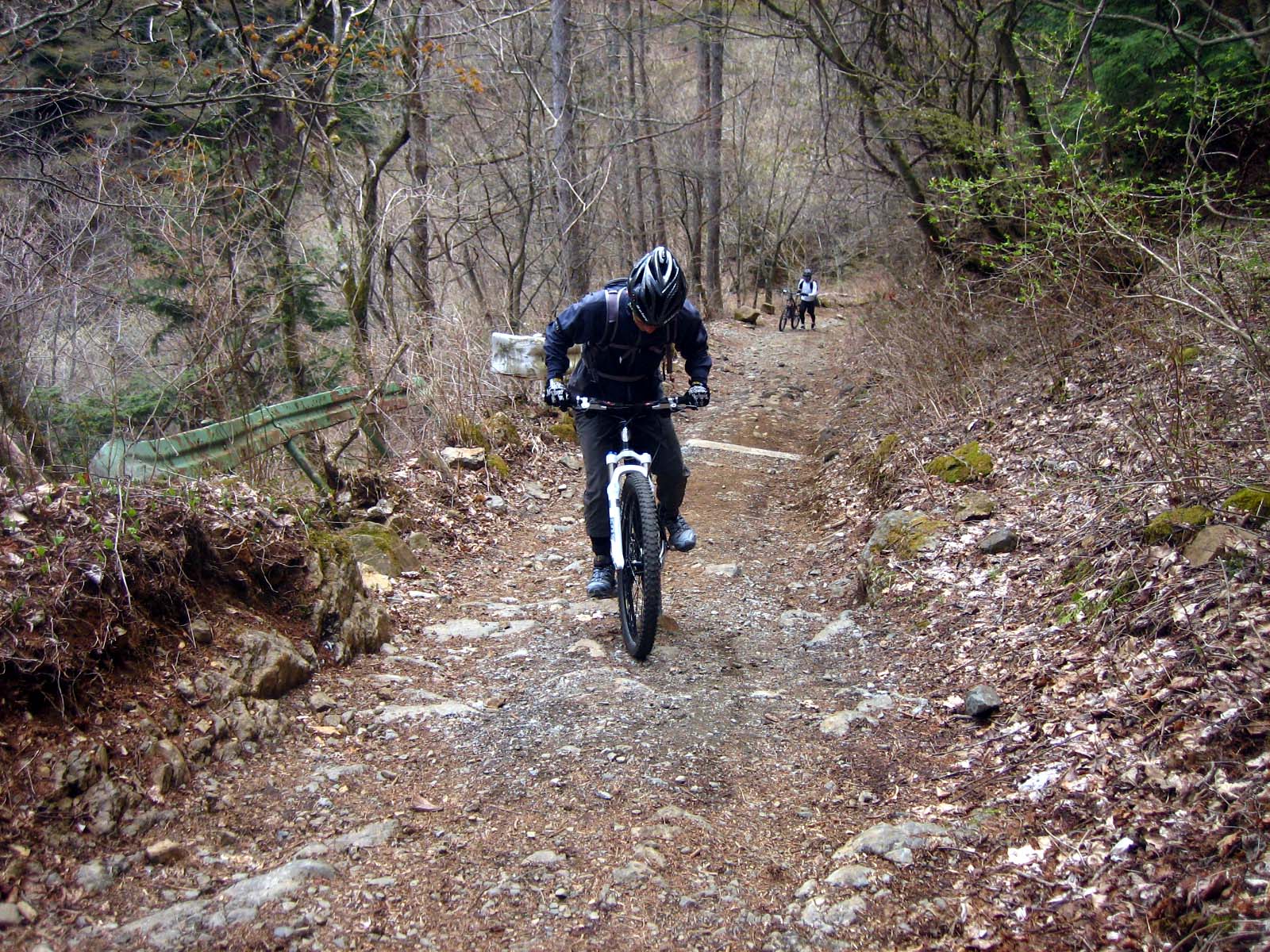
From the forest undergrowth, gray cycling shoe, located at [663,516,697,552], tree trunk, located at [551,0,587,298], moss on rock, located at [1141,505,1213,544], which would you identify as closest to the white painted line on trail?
the forest undergrowth

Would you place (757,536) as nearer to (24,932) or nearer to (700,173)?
(24,932)

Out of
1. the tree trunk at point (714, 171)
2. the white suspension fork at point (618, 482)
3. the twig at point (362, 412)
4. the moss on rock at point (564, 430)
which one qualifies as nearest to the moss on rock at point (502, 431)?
the moss on rock at point (564, 430)

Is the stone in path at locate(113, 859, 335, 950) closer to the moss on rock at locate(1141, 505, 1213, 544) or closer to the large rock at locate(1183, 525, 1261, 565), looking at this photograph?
the large rock at locate(1183, 525, 1261, 565)

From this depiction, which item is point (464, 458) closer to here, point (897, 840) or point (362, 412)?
point (362, 412)

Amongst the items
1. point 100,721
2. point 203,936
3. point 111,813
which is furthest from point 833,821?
point 100,721

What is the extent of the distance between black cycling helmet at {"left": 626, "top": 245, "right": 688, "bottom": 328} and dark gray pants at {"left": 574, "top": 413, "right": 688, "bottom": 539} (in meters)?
0.74

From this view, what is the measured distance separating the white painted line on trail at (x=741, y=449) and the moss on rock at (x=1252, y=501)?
250 inches

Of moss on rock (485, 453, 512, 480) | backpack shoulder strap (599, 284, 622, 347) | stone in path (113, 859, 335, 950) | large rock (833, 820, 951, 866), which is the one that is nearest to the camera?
stone in path (113, 859, 335, 950)

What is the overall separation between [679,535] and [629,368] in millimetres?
1089

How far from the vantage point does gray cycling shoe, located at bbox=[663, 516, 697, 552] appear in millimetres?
5273

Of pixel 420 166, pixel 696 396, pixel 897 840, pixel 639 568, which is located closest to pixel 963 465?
pixel 696 396

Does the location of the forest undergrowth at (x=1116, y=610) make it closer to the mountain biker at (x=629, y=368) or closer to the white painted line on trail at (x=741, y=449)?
the mountain biker at (x=629, y=368)

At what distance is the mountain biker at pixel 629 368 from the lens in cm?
468

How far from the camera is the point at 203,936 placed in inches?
98.1
